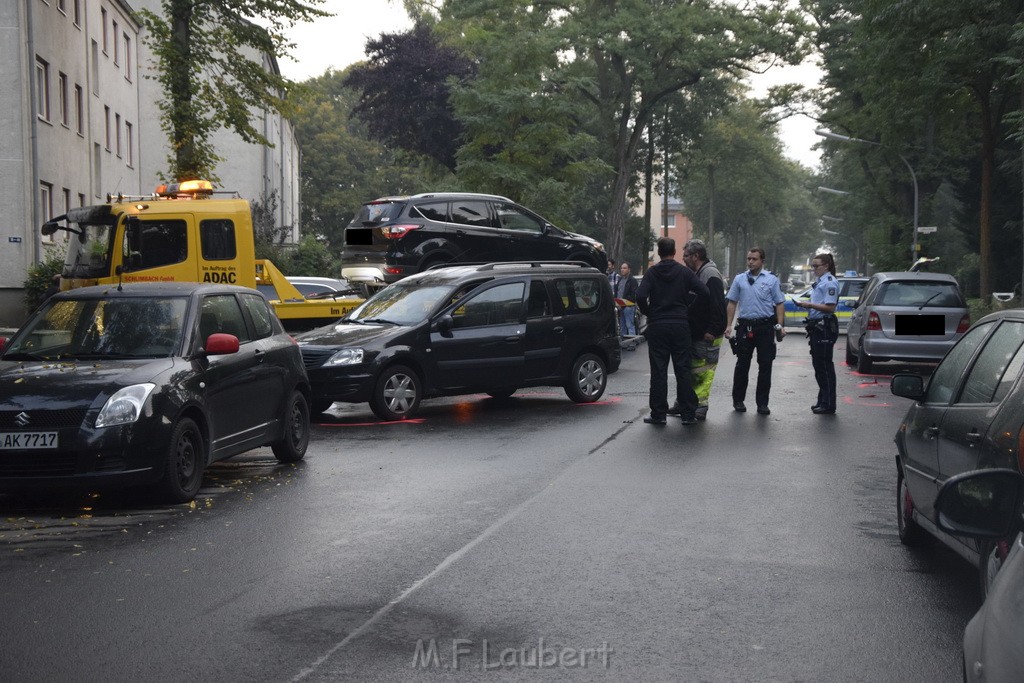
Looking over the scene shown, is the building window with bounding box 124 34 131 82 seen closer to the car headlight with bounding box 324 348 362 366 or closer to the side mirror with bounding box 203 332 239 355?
the car headlight with bounding box 324 348 362 366

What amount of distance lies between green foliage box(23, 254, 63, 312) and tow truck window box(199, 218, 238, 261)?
12116 mm

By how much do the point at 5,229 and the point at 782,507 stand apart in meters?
27.0

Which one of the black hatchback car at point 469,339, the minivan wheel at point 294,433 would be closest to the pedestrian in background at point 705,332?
the black hatchback car at point 469,339

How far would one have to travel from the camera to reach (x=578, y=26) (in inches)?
1513

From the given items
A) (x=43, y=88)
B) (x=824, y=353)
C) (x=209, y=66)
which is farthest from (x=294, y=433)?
(x=43, y=88)

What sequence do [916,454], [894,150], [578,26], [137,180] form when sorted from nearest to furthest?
[916,454], [578,26], [894,150], [137,180]

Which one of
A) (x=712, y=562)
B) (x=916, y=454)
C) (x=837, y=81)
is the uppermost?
(x=837, y=81)

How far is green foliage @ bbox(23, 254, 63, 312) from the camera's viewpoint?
94.3 feet

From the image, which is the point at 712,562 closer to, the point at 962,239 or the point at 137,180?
the point at 137,180

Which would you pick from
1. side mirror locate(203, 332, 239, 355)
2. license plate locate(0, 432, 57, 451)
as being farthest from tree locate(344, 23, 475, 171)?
license plate locate(0, 432, 57, 451)

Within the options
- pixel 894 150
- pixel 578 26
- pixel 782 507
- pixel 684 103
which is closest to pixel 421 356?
pixel 782 507

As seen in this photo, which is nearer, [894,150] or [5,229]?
[5,229]

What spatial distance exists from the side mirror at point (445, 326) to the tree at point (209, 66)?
54.3ft

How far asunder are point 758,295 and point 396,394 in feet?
14.1
